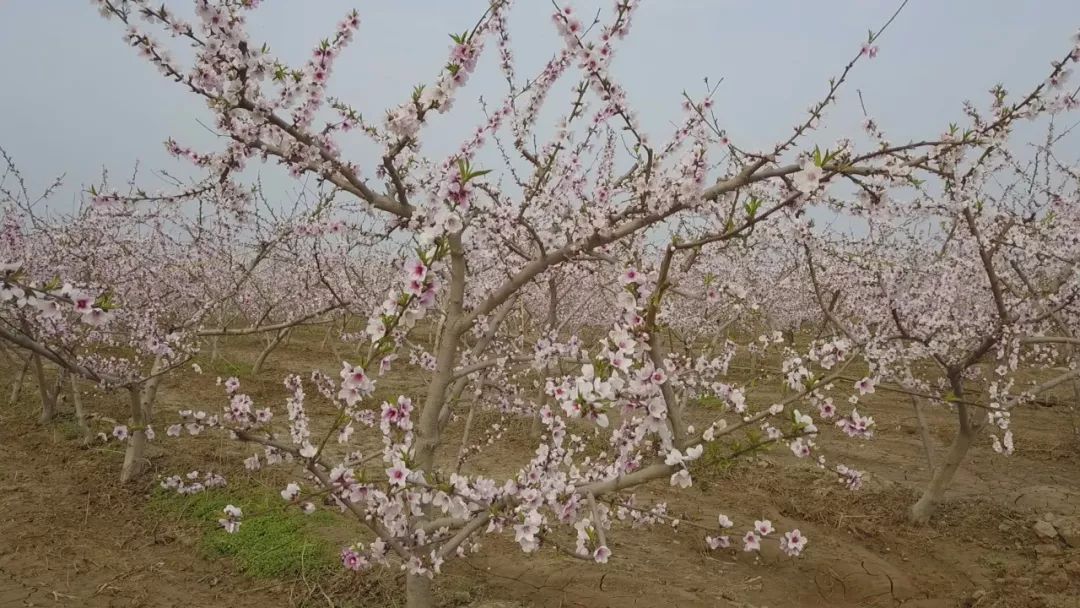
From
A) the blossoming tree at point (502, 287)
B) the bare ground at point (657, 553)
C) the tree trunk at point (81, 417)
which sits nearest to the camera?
the blossoming tree at point (502, 287)

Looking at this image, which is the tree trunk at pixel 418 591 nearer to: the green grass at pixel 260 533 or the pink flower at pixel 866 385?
the green grass at pixel 260 533

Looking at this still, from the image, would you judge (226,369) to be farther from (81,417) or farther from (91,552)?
(91,552)

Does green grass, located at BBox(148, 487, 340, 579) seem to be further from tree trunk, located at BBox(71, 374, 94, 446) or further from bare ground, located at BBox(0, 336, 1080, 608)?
tree trunk, located at BBox(71, 374, 94, 446)

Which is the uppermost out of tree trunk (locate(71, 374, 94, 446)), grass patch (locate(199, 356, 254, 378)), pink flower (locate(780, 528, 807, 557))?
grass patch (locate(199, 356, 254, 378))

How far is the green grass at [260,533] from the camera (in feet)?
15.2

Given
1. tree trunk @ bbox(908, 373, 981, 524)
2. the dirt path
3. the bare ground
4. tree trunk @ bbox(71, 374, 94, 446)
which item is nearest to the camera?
the dirt path

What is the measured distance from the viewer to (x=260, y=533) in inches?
201

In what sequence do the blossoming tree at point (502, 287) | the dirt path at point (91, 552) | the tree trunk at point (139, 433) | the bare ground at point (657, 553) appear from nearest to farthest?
the blossoming tree at point (502, 287) < the dirt path at point (91, 552) < the bare ground at point (657, 553) < the tree trunk at point (139, 433)

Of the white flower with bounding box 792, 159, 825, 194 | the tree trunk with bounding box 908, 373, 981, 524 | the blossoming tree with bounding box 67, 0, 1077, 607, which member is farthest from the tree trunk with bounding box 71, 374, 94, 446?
the tree trunk with bounding box 908, 373, 981, 524

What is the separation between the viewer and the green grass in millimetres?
4637

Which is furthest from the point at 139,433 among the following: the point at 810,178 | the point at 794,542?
the point at 810,178

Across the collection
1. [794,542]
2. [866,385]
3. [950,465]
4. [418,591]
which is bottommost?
[418,591]

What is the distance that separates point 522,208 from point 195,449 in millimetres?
5440

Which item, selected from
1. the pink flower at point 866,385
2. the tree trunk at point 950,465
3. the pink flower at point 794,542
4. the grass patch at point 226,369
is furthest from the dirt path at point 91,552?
the tree trunk at point 950,465
